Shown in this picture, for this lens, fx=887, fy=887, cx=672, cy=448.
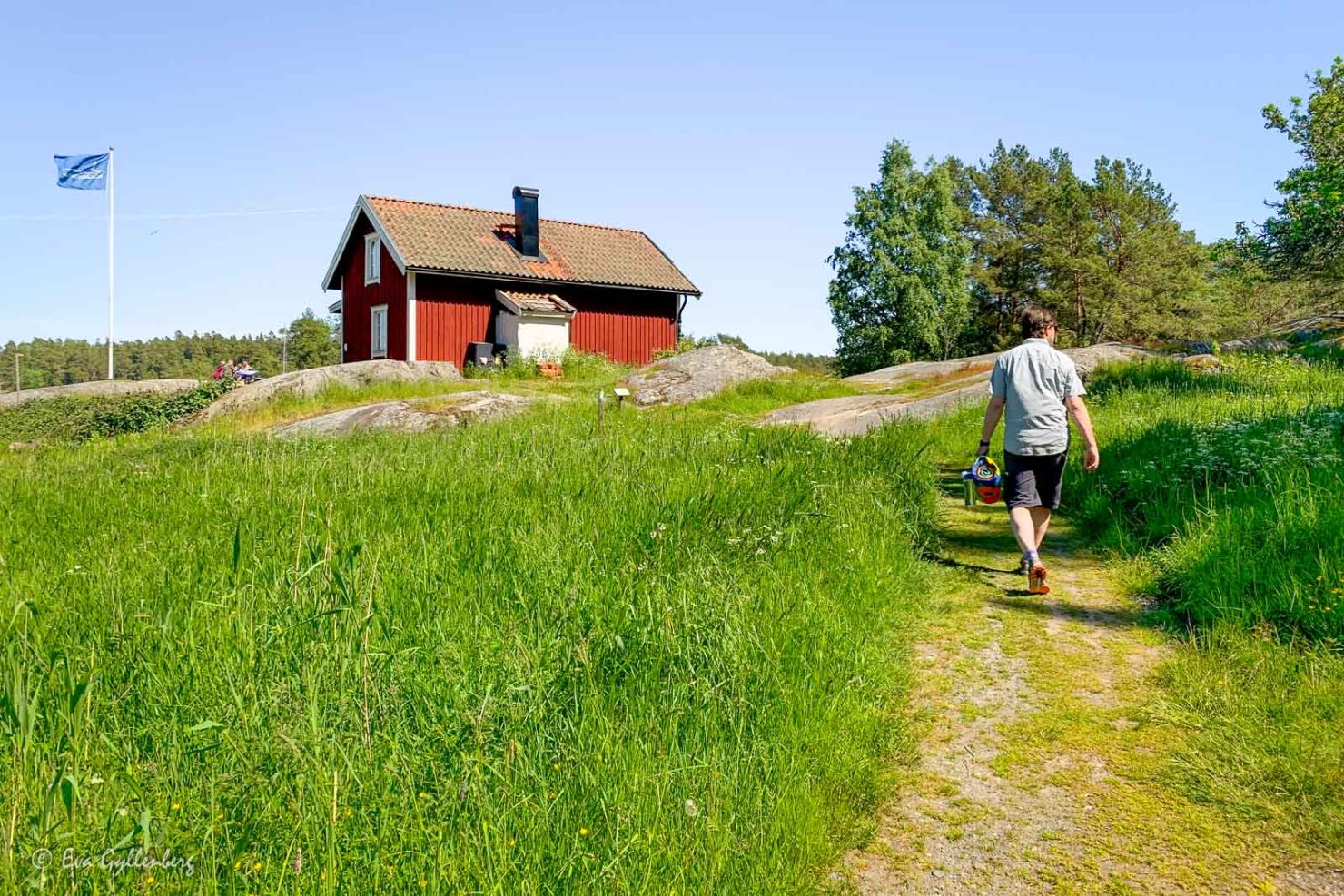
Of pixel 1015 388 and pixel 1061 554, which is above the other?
pixel 1015 388

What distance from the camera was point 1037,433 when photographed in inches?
249

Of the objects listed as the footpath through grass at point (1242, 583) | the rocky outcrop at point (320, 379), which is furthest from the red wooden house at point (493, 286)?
the footpath through grass at point (1242, 583)

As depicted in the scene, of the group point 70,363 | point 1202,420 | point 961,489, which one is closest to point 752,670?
point 961,489

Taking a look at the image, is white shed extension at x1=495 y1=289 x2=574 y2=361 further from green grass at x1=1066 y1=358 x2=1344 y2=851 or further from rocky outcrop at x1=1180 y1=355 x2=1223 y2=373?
green grass at x1=1066 y1=358 x2=1344 y2=851

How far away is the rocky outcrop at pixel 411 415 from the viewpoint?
49.9ft

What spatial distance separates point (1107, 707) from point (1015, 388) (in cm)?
280

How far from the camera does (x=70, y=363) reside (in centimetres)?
13100

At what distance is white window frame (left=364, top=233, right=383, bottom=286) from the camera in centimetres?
3072

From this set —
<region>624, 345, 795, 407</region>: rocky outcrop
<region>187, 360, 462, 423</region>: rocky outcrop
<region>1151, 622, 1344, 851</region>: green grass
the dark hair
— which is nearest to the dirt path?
<region>1151, 622, 1344, 851</region>: green grass

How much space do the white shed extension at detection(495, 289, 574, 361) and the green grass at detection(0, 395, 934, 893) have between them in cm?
2288

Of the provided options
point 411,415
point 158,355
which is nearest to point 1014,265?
point 411,415

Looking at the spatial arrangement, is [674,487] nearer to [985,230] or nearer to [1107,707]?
[1107,707]

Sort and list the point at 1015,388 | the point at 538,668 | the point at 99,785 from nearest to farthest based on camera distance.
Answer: the point at 99,785
the point at 538,668
the point at 1015,388

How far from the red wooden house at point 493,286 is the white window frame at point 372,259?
0.06m
